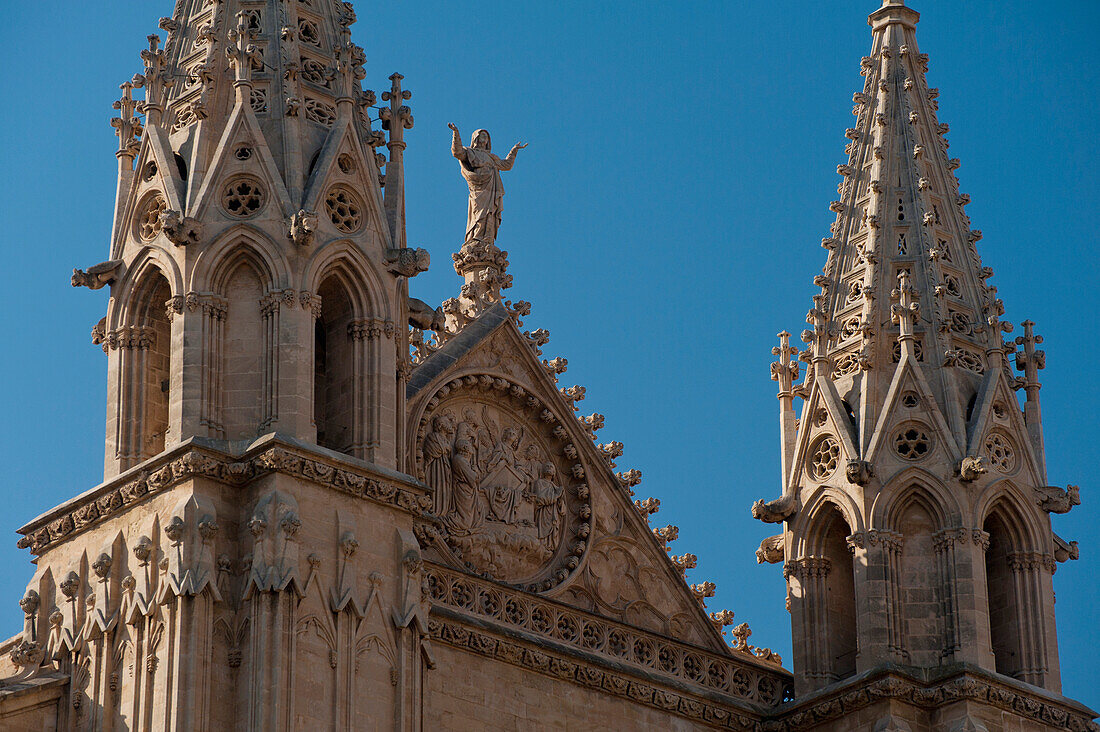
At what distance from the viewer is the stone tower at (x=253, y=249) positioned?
32031 mm

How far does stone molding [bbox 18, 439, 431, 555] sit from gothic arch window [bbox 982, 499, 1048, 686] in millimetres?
8509

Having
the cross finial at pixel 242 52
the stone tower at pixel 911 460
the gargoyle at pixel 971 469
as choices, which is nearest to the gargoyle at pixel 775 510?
the stone tower at pixel 911 460

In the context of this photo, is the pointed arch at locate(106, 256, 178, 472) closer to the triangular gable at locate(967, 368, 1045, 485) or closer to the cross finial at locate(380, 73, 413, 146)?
the cross finial at locate(380, 73, 413, 146)

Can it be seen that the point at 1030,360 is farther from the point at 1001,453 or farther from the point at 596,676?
the point at 596,676

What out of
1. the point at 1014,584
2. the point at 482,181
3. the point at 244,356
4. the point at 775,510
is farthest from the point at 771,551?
the point at 244,356

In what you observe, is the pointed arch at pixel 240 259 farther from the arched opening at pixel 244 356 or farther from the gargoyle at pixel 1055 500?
the gargoyle at pixel 1055 500

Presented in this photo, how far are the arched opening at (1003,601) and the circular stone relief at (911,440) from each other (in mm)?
1264

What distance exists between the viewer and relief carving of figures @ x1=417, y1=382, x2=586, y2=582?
35.1 metres

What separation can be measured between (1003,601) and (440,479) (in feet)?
24.5

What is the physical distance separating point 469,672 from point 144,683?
4.91 metres

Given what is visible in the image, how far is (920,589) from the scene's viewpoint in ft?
119

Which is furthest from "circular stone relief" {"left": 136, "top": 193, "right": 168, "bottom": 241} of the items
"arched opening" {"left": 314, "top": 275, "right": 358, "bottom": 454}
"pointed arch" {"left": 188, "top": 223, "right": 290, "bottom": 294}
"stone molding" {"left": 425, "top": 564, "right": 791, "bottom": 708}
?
"stone molding" {"left": 425, "top": 564, "right": 791, "bottom": 708}

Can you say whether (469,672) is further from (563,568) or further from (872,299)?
(872,299)

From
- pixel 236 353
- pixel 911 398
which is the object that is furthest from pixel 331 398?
pixel 911 398
